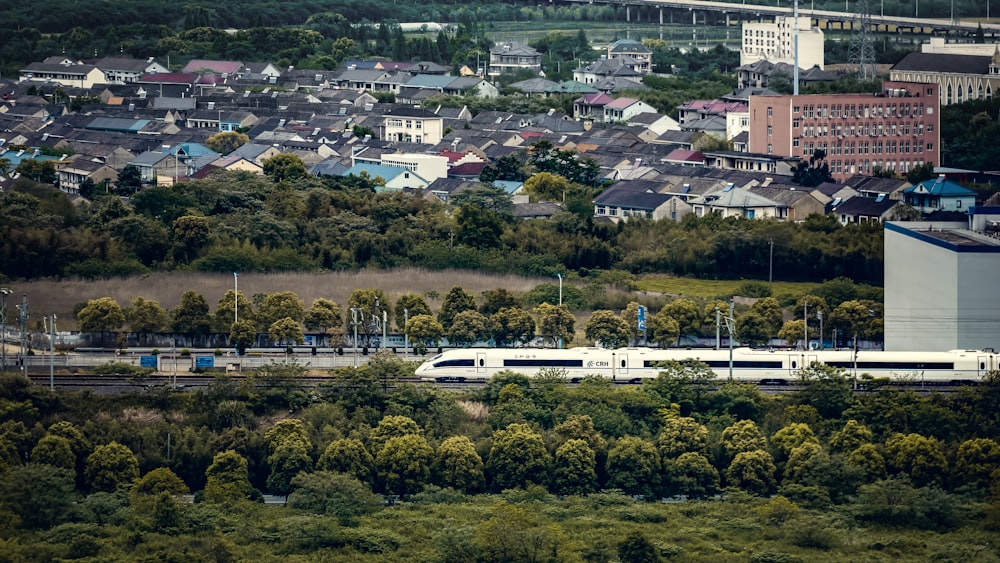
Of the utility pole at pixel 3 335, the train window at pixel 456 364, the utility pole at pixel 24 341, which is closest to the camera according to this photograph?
the utility pole at pixel 24 341

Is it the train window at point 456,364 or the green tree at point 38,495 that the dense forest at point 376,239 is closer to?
the train window at point 456,364

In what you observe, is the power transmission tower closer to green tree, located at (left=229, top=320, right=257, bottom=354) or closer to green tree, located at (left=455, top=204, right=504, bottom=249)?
green tree, located at (left=455, top=204, right=504, bottom=249)

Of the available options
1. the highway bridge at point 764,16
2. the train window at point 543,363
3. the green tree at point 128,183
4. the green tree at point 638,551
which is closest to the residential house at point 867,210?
the train window at point 543,363

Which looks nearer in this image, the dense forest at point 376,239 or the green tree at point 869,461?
the green tree at point 869,461

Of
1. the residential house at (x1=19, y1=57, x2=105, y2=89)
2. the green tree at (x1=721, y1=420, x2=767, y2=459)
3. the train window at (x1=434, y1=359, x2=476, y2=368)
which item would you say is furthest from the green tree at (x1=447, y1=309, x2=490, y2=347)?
the residential house at (x1=19, y1=57, x2=105, y2=89)

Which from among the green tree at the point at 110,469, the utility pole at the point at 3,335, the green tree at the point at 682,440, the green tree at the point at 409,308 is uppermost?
the green tree at the point at 409,308

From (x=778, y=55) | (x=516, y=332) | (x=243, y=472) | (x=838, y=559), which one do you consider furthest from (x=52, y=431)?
(x=778, y=55)

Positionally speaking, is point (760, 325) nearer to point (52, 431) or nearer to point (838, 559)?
point (838, 559)
